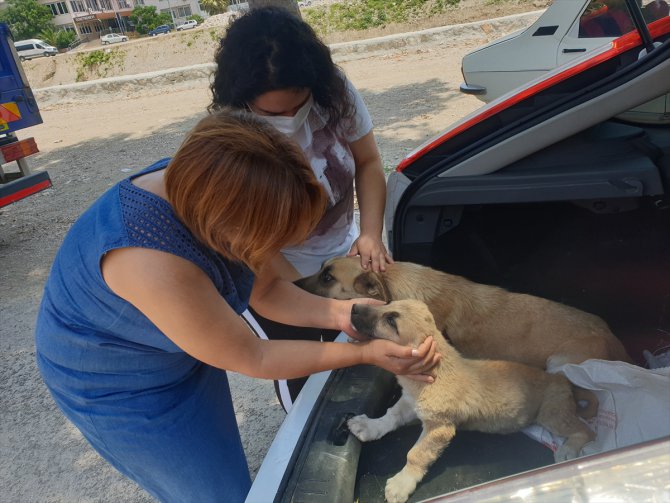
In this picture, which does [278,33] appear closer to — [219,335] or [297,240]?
[297,240]

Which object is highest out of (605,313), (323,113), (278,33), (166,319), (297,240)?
(278,33)

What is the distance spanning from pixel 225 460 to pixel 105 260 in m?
0.94

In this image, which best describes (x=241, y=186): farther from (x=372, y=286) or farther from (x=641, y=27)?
(x=641, y=27)

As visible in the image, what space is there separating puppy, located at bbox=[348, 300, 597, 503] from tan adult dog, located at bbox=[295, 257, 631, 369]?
0.32m

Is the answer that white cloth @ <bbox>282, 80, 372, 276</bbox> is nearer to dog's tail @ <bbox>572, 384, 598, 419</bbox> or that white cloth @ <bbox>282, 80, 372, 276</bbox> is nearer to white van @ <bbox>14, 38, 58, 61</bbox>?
dog's tail @ <bbox>572, 384, 598, 419</bbox>

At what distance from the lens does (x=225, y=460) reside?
6.44 ft

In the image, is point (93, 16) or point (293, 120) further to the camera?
point (93, 16)

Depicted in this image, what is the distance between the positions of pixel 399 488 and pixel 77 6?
74905 millimetres

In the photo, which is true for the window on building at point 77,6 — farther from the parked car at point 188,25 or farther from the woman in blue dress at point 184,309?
the woman in blue dress at point 184,309

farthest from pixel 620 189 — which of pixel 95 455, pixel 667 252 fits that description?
pixel 95 455

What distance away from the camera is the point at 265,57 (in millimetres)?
1926

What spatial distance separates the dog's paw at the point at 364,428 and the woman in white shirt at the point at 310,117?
77cm

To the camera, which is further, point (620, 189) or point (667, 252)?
point (667, 252)

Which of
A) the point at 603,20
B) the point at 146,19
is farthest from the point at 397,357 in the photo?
the point at 146,19
